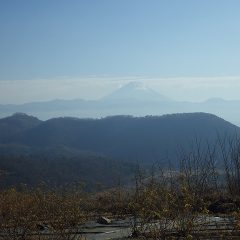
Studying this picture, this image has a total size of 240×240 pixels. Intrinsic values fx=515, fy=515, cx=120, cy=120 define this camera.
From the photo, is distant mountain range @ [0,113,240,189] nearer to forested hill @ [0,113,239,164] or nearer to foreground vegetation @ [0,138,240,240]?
forested hill @ [0,113,239,164]

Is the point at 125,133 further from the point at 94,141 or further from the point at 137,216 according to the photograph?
the point at 137,216

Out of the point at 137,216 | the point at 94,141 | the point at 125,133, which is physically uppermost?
the point at 137,216

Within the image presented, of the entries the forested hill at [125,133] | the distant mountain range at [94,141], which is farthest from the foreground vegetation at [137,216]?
the forested hill at [125,133]

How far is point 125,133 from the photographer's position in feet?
465

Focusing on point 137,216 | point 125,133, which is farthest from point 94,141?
point 137,216

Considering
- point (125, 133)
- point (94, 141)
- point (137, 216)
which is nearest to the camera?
point (137, 216)

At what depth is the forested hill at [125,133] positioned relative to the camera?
11650 centimetres

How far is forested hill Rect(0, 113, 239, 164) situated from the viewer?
116500 millimetres

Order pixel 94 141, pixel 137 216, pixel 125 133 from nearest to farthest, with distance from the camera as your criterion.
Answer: pixel 137 216 → pixel 125 133 → pixel 94 141

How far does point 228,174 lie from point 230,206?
6.40 feet

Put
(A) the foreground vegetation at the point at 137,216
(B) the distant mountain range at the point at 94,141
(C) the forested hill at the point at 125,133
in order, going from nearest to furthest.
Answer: (A) the foreground vegetation at the point at 137,216 → (B) the distant mountain range at the point at 94,141 → (C) the forested hill at the point at 125,133

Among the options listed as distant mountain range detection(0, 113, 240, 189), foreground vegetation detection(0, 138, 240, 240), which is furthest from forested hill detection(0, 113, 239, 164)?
foreground vegetation detection(0, 138, 240, 240)

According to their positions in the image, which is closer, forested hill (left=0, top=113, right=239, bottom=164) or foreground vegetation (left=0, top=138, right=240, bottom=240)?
foreground vegetation (left=0, top=138, right=240, bottom=240)

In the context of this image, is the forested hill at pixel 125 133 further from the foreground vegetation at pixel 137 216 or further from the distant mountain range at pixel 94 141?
the foreground vegetation at pixel 137 216
